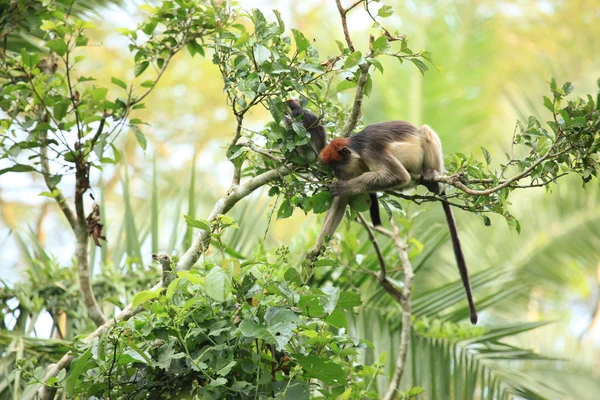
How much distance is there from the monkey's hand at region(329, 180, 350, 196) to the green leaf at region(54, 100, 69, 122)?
1.28 meters

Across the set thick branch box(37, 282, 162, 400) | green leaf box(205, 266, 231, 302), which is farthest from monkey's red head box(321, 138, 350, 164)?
green leaf box(205, 266, 231, 302)

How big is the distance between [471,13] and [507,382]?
4720 millimetres

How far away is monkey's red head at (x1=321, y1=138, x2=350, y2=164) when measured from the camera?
3410 millimetres

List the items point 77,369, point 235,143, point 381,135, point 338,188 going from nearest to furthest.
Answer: point 77,369
point 235,143
point 338,188
point 381,135

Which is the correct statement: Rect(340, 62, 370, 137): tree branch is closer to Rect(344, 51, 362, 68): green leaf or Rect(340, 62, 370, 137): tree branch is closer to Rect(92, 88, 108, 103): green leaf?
Rect(344, 51, 362, 68): green leaf

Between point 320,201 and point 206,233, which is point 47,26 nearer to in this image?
point 206,233

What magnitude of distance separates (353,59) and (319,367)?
108cm

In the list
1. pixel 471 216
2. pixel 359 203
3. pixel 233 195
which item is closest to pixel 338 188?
pixel 359 203

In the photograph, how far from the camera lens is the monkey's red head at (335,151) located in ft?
11.2

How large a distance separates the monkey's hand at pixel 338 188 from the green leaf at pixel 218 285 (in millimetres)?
1010

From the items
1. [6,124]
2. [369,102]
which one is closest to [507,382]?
[6,124]

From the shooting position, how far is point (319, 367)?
2287mm

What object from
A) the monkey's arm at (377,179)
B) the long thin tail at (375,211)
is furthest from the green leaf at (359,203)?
the long thin tail at (375,211)

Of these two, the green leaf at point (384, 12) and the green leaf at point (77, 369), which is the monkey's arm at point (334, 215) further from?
the green leaf at point (77, 369)
